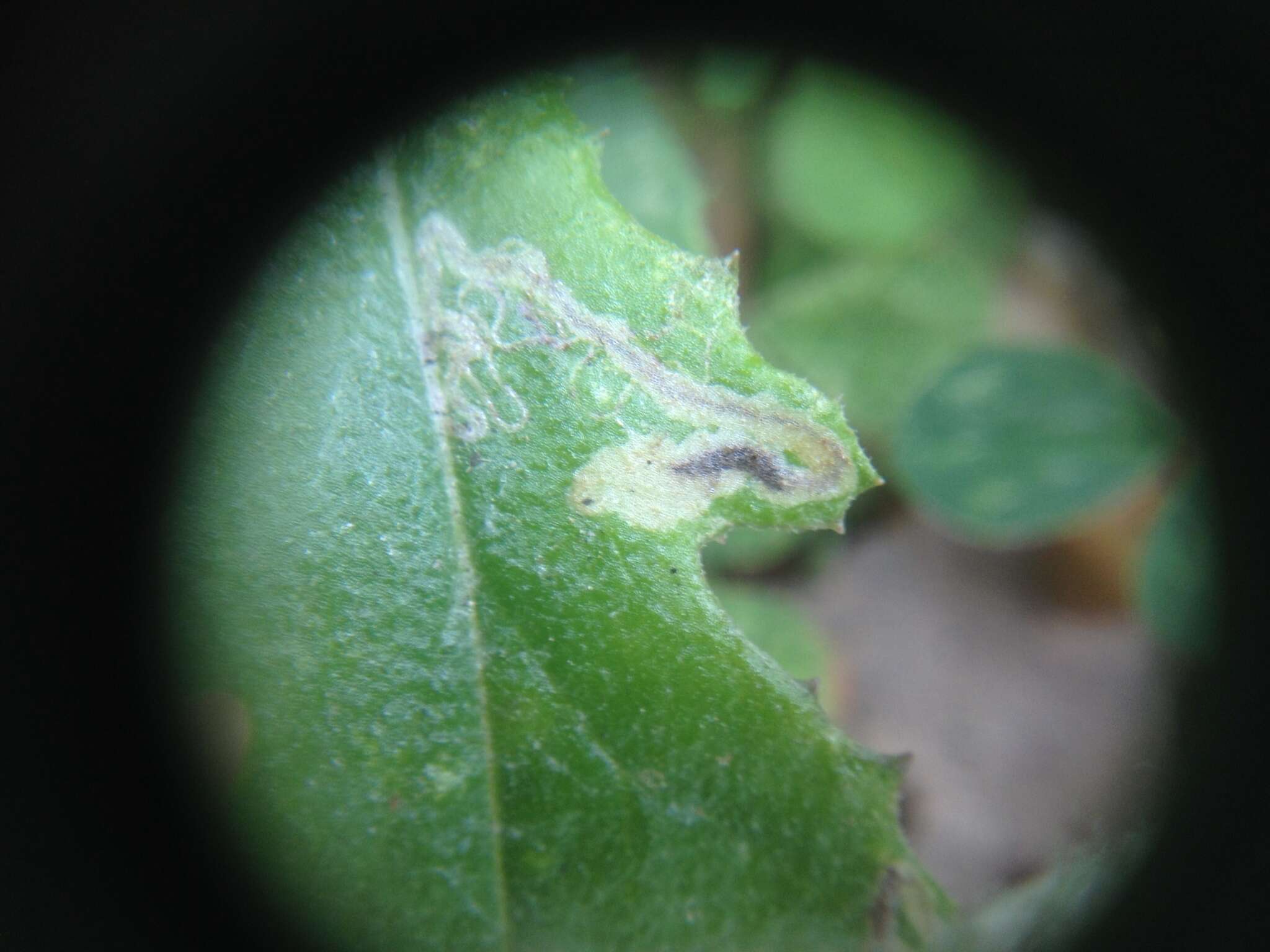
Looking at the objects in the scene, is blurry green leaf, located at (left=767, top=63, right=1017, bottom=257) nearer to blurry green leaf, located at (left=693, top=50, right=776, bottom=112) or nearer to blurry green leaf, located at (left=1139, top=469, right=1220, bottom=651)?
blurry green leaf, located at (left=693, top=50, right=776, bottom=112)

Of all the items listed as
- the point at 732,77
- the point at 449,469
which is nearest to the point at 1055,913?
the point at 449,469

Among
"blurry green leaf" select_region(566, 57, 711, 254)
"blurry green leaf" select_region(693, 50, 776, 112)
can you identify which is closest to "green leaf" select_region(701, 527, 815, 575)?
"blurry green leaf" select_region(566, 57, 711, 254)

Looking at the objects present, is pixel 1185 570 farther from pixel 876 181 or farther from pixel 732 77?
pixel 732 77

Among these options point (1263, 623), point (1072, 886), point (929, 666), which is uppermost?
point (929, 666)

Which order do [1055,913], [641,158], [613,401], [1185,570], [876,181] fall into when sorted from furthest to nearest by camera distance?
[876,181] < [1185,570] < [641,158] < [1055,913] < [613,401]

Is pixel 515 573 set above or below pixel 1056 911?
above

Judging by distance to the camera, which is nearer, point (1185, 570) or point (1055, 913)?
point (1055, 913)

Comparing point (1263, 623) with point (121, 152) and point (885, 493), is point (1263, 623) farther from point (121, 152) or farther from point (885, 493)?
point (121, 152)

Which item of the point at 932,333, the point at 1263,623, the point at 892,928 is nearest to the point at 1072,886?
the point at 892,928
